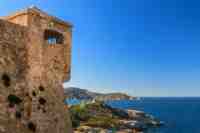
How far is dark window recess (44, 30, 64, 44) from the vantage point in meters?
17.1

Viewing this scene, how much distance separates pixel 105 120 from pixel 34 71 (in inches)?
1999

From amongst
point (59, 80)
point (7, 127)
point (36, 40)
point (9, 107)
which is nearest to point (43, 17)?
point (36, 40)

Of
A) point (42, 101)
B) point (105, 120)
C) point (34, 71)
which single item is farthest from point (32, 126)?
point (105, 120)

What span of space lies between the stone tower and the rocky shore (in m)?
32.7

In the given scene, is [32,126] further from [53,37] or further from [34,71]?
[53,37]

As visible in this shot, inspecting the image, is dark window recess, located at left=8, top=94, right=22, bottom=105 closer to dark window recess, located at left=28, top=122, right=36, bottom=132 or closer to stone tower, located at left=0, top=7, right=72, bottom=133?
stone tower, located at left=0, top=7, right=72, bottom=133

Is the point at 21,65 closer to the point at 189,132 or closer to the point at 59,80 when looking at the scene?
the point at 59,80

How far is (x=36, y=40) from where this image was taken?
15.9 m

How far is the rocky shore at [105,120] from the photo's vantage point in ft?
188

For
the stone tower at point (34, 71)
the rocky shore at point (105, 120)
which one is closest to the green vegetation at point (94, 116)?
the rocky shore at point (105, 120)

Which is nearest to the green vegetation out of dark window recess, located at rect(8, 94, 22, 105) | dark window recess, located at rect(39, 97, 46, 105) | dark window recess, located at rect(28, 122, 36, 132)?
dark window recess, located at rect(39, 97, 46, 105)

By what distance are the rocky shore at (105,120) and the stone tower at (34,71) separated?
32735mm

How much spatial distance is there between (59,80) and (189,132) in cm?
5556

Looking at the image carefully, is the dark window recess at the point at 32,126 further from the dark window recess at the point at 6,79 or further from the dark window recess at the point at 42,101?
the dark window recess at the point at 6,79
